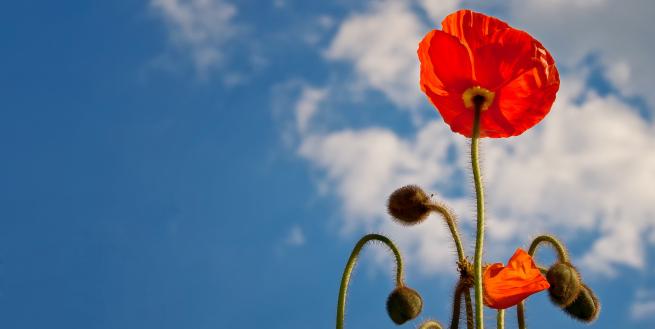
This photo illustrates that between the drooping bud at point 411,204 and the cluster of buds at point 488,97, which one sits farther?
the drooping bud at point 411,204

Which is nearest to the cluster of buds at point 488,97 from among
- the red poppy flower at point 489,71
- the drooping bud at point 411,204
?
the red poppy flower at point 489,71

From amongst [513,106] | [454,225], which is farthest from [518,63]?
[454,225]

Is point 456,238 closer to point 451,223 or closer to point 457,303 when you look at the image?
point 451,223

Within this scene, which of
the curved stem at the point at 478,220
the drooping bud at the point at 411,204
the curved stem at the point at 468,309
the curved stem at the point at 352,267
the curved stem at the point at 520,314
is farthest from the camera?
the drooping bud at the point at 411,204

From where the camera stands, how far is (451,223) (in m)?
2.49

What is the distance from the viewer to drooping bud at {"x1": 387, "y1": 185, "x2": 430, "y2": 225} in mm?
2641

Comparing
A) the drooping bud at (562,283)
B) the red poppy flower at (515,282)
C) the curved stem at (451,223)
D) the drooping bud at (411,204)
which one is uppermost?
the drooping bud at (411,204)

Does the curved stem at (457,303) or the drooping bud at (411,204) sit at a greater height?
the drooping bud at (411,204)

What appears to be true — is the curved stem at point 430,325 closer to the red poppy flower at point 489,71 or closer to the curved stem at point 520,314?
the curved stem at point 520,314

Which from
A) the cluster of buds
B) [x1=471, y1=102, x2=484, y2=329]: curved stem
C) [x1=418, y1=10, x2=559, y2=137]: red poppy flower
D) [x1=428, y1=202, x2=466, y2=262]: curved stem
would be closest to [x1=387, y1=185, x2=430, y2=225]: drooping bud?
[x1=428, y1=202, x2=466, y2=262]: curved stem

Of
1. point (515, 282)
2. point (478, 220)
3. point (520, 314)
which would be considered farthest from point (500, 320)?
point (478, 220)

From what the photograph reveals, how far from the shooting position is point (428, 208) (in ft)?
8.67

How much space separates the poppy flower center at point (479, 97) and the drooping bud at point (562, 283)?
574mm

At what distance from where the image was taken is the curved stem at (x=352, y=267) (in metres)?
2.35
